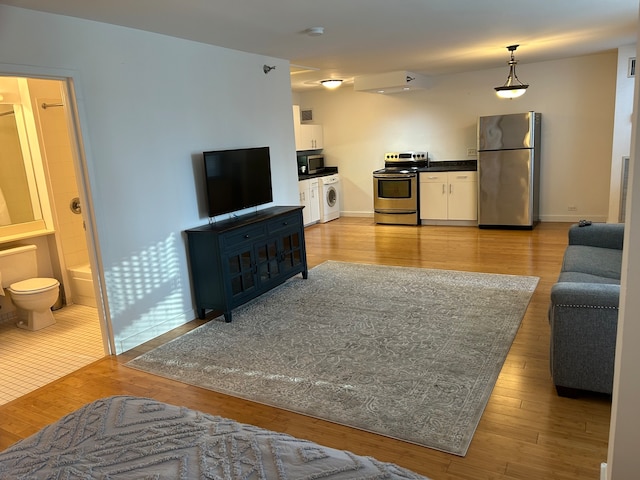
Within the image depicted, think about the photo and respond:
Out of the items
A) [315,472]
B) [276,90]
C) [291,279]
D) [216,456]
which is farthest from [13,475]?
[276,90]

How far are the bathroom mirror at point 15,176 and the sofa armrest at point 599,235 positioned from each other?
515 cm

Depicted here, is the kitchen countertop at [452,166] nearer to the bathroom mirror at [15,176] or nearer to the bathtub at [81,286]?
the bathtub at [81,286]

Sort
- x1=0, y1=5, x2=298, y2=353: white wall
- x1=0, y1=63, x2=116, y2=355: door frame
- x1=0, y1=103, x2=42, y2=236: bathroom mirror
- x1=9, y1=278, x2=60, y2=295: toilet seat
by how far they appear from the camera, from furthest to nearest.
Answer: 1. x1=0, y1=103, x2=42, y2=236: bathroom mirror
2. x1=9, y1=278, x2=60, y2=295: toilet seat
3. x1=0, y1=5, x2=298, y2=353: white wall
4. x1=0, y1=63, x2=116, y2=355: door frame

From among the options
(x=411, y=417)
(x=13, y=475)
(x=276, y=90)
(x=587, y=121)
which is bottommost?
(x=411, y=417)

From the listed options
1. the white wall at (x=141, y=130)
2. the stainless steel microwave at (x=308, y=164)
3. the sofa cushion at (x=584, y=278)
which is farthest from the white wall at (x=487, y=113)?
the white wall at (x=141, y=130)

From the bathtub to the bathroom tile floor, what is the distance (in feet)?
0.59

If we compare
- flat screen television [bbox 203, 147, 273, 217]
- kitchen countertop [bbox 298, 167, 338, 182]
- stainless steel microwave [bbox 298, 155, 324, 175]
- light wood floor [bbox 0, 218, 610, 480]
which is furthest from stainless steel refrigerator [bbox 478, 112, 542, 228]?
flat screen television [bbox 203, 147, 273, 217]

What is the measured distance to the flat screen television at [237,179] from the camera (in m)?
4.45

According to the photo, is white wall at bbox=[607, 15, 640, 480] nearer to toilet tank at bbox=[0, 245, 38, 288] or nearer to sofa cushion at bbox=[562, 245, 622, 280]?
sofa cushion at bbox=[562, 245, 622, 280]

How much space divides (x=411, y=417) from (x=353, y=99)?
7263 mm

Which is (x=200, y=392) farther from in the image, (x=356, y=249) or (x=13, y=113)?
(x=356, y=249)

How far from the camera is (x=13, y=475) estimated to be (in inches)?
55.0

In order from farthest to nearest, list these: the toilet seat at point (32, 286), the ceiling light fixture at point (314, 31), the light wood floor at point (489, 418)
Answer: the toilet seat at point (32, 286)
the ceiling light fixture at point (314, 31)
the light wood floor at point (489, 418)

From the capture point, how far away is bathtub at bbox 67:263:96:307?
16.2ft
